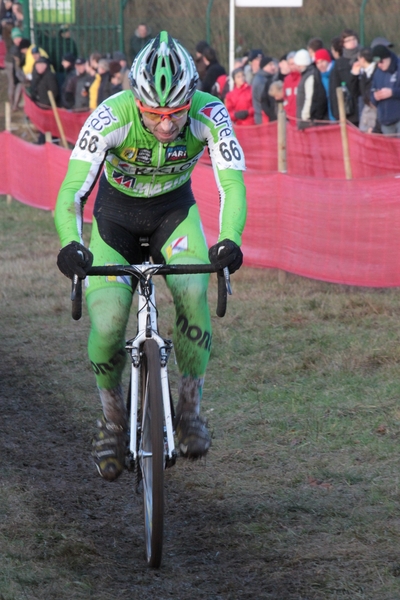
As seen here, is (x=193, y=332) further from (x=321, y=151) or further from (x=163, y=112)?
(x=321, y=151)

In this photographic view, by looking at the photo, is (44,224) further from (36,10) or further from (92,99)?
(36,10)

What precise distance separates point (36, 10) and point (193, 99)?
24.6 meters

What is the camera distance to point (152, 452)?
404 cm

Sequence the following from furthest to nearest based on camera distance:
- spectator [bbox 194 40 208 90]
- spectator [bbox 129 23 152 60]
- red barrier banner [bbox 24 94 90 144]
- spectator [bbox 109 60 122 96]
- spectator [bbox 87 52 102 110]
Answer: spectator [bbox 129 23 152 60]
spectator [bbox 87 52 102 110]
red barrier banner [bbox 24 94 90 144]
spectator [bbox 109 60 122 96]
spectator [bbox 194 40 208 90]

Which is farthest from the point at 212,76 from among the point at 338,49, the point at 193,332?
the point at 193,332

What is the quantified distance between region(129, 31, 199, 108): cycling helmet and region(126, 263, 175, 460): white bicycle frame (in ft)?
2.62

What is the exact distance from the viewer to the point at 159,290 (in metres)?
10.6

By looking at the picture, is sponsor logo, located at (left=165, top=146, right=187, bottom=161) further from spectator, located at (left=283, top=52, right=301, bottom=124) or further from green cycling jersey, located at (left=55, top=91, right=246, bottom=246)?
spectator, located at (left=283, top=52, right=301, bottom=124)

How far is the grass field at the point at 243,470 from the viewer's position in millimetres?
4188

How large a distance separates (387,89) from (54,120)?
32.6 ft

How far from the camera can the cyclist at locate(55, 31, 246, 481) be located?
4.45 meters

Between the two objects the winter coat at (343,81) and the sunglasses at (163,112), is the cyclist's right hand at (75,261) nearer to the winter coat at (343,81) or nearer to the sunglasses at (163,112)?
the sunglasses at (163,112)

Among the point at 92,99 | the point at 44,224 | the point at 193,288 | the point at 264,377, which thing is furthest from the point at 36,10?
the point at 193,288

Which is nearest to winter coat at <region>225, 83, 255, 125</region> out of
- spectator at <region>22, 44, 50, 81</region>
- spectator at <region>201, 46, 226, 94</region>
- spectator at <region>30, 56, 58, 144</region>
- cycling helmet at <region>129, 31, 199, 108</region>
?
spectator at <region>201, 46, 226, 94</region>
